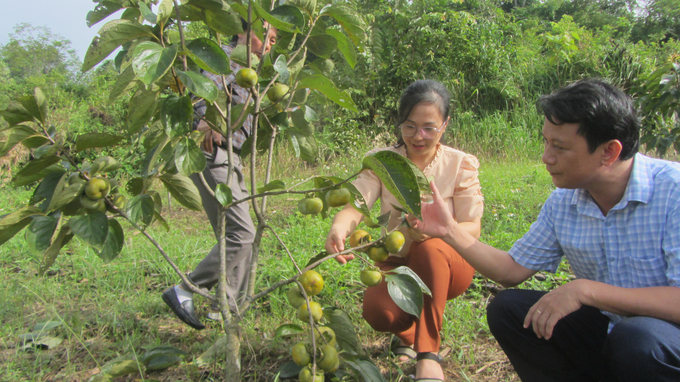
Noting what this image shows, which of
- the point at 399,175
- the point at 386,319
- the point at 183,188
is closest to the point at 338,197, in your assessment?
the point at 399,175

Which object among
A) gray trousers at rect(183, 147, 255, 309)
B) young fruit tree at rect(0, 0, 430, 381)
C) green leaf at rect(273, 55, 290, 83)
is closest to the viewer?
young fruit tree at rect(0, 0, 430, 381)

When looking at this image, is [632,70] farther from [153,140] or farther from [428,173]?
[153,140]

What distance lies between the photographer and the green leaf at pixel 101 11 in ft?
3.30

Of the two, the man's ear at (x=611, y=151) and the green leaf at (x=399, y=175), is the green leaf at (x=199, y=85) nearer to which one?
the green leaf at (x=399, y=175)

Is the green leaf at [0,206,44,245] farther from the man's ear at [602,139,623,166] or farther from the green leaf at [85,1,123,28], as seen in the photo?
the man's ear at [602,139,623,166]

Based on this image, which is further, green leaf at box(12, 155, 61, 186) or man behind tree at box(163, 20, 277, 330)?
man behind tree at box(163, 20, 277, 330)

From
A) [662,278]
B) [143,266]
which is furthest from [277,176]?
[662,278]

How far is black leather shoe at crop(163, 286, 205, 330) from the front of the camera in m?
1.89

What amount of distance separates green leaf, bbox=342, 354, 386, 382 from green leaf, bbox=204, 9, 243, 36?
92cm

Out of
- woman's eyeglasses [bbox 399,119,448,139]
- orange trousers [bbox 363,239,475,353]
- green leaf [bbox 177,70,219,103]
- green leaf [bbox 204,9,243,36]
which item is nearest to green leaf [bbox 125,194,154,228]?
green leaf [bbox 177,70,219,103]

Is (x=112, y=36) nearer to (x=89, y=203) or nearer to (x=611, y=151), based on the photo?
(x=89, y=203)

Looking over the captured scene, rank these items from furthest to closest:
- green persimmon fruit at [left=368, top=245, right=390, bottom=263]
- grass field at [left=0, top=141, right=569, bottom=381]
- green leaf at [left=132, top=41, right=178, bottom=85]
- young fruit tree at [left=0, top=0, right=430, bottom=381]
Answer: grass field at [left=0, top=141, right=569, bottom=381] < green persimmon fruit at [left=368, top=245, right=390, bottom=263] < young fruit tree at [left=0, top=0, right=430, bottom=381] < green leaf at [left=132, top=41, right=178, bottom=85]

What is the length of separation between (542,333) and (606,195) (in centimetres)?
51

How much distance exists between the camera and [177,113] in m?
1.01
